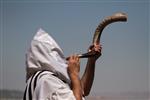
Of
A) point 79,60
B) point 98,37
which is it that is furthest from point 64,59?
point 98,37

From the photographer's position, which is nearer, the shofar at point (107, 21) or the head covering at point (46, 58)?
the head covering at point (46, 58)

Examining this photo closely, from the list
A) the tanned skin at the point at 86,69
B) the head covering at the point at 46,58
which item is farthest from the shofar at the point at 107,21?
the head covering at the point at 46,58

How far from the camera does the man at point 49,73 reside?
2.63m

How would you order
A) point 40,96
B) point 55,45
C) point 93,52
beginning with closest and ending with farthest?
point 40,96
point 55,45
point 93,52

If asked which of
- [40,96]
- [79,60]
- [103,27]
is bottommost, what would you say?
[40,96]

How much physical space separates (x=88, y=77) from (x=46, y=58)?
64 cm

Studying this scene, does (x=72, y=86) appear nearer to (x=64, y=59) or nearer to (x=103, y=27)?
(x=64, y=59)

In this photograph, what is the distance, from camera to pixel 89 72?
3.33 m

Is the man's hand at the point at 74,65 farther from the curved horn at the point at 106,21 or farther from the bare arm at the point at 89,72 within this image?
the curved horn at the point at 106,21

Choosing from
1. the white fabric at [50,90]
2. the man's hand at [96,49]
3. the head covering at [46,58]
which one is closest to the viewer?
the white fabric at [50,90]

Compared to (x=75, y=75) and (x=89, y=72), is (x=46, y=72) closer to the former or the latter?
(x=75, y=75)

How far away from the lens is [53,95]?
8.59 ft

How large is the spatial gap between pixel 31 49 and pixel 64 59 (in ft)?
0.66

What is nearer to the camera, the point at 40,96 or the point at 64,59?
the point at 40,96
